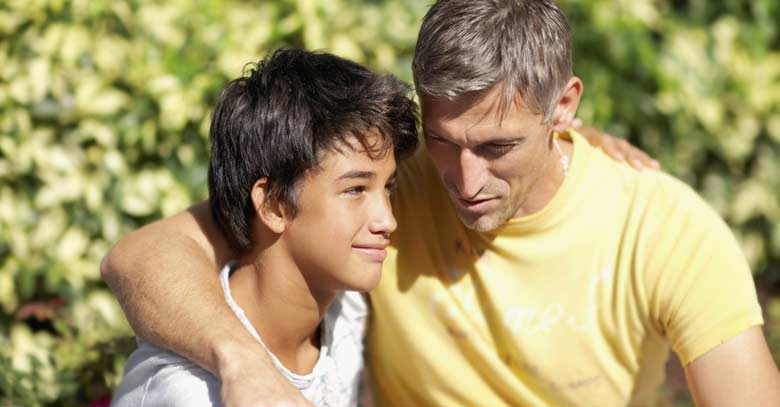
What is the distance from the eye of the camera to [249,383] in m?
2.10

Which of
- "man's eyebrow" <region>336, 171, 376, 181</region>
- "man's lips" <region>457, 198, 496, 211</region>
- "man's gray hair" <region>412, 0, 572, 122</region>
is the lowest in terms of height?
"man's lips" <region>457, 198, 496, 211</region>

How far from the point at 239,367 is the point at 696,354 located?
1.20 metres

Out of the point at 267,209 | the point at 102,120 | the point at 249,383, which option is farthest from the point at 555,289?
the point at 102,120

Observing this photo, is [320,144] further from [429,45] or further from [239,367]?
[239,367]

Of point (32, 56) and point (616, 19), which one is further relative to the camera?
point (616, 19)

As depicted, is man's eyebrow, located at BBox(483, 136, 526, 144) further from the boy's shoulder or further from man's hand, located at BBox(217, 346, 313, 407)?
the boy's shoulder

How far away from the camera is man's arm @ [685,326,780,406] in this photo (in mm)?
2467

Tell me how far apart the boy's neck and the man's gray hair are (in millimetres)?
→ 588

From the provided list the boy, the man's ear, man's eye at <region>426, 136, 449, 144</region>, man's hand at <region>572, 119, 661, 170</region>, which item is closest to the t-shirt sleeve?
man's hand at <region>572, 119, 661, 170</region>

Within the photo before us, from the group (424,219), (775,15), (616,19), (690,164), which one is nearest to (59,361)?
(424,219)

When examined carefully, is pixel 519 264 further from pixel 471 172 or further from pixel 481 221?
pixel 471 172

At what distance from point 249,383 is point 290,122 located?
0.66 meters

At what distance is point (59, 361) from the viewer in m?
3.35

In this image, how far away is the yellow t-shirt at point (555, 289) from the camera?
2598 millimetres
